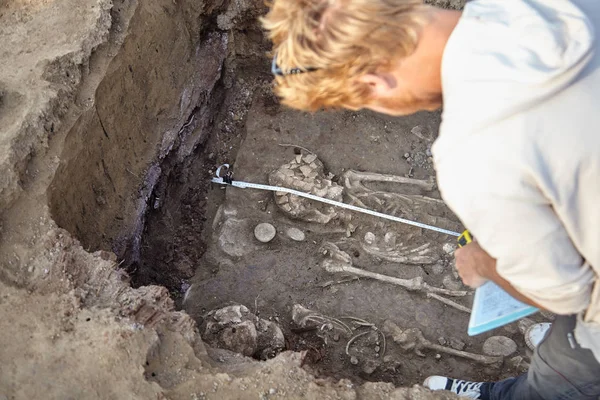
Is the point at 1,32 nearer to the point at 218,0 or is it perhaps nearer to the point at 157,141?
the point at 157,141

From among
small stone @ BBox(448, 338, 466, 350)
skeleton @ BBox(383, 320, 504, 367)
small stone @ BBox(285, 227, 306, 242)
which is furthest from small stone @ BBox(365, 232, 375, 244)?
small stone @ BBox(448, 338, 466, 350)

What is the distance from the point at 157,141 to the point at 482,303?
8.94 ft

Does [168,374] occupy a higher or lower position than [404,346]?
higher

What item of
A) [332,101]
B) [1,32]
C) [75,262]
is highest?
[332,101]

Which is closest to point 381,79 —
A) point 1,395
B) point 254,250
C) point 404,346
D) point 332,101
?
point 332,101

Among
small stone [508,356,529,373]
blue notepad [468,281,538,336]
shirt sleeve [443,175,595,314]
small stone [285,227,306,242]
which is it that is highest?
shirt sleeve [443,175,595,314]

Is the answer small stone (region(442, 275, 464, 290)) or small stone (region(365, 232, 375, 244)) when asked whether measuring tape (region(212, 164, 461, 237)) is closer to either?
small stone (region(365, 232, 375, 244))

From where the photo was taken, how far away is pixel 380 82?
1751mm

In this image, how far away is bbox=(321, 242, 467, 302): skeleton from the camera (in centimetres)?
379

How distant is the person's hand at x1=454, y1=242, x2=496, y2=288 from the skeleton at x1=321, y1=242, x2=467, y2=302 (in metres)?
1.66

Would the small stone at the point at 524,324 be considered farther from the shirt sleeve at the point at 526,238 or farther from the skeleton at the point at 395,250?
the shirt sleeve at the point at 526,238

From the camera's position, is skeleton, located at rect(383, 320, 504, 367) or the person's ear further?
skeleton, located at rect(383, 320, 504, 367)

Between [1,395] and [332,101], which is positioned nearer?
[332,101]

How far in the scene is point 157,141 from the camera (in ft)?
13.2
